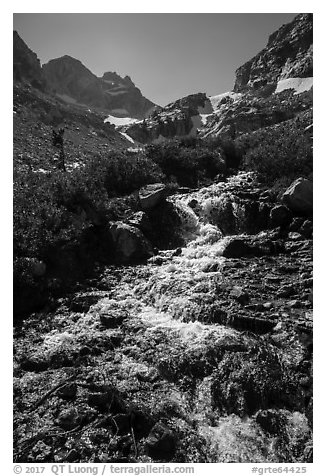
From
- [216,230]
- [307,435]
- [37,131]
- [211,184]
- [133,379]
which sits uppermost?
[37,131]

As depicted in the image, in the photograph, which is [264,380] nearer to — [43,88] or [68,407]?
[68,407]

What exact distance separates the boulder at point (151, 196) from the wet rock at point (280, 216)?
6362 mm

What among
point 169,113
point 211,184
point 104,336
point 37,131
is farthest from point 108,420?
point 169,113

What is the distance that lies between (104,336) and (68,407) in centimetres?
276

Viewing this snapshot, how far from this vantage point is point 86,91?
183 m

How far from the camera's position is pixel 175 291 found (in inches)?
514

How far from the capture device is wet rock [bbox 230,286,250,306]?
11686mm

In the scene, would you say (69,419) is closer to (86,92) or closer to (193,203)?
(193,203)

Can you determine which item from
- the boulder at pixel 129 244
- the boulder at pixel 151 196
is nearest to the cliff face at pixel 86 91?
the boulder at pixel 151 196

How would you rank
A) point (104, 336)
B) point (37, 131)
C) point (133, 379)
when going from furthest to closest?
point (37, 131) < point (104, 336) < point (133, 379)

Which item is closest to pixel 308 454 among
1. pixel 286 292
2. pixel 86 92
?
pixel 286 292

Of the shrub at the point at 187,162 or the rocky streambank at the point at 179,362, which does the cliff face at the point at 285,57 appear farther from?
the rocky streambank at the point at 179,362

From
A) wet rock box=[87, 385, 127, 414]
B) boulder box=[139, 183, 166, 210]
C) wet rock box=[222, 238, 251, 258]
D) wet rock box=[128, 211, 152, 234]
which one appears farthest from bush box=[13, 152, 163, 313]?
wet rock box=[87, 385, 127, 414]

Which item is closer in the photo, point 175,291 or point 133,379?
point 133,379
